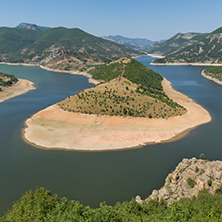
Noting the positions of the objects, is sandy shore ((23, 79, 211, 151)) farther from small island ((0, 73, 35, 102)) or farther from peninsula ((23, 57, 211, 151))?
small island ((0, 73, 35, 102))

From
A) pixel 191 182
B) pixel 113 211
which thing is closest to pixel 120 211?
pixel 113 211

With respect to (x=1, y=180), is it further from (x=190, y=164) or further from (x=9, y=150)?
(x=190, y=164)

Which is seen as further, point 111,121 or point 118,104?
point 118,104

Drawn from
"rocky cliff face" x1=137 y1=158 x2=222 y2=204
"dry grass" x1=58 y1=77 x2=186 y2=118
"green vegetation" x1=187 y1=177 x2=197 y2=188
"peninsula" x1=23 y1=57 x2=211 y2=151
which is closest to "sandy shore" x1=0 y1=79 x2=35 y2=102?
"peninsula" x1=23 y1=57 x2=211 y2=151

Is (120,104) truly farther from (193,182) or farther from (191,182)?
(193,182)

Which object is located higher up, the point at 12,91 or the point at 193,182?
the point at 12,91

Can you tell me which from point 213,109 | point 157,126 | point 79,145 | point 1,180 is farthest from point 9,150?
point 213,109
